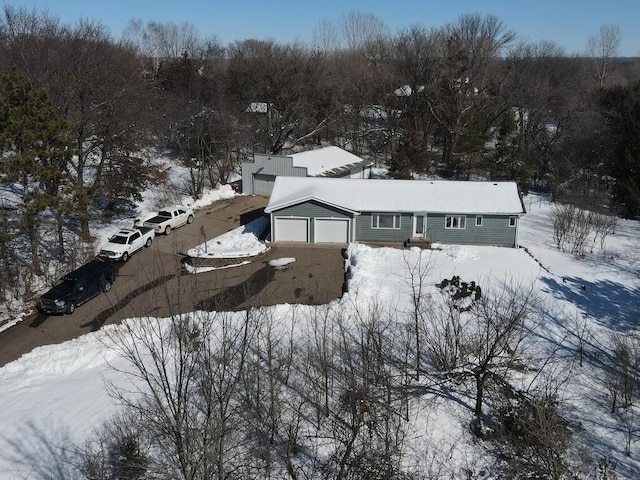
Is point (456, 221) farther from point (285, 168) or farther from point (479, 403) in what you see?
point (479, 403)

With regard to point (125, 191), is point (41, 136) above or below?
above

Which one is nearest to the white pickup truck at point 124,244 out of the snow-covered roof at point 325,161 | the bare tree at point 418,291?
the bare tree at point 418,291

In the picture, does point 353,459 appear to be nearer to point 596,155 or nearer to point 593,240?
point 593,240

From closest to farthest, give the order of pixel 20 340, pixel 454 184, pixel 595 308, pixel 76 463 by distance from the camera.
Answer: pixel 76 463 → pixel 20 340 → pixel 595 308 → pixel 454 184

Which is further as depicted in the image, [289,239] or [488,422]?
[289,239]

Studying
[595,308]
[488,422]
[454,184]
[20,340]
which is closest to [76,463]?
[20,340]

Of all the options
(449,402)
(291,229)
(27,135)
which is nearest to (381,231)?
(291,229)

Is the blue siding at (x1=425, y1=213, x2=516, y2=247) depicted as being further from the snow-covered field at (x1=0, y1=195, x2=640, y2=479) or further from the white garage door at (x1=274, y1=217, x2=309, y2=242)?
the white garage door at (x1=274, y1=217, x2=309, y2=242)
